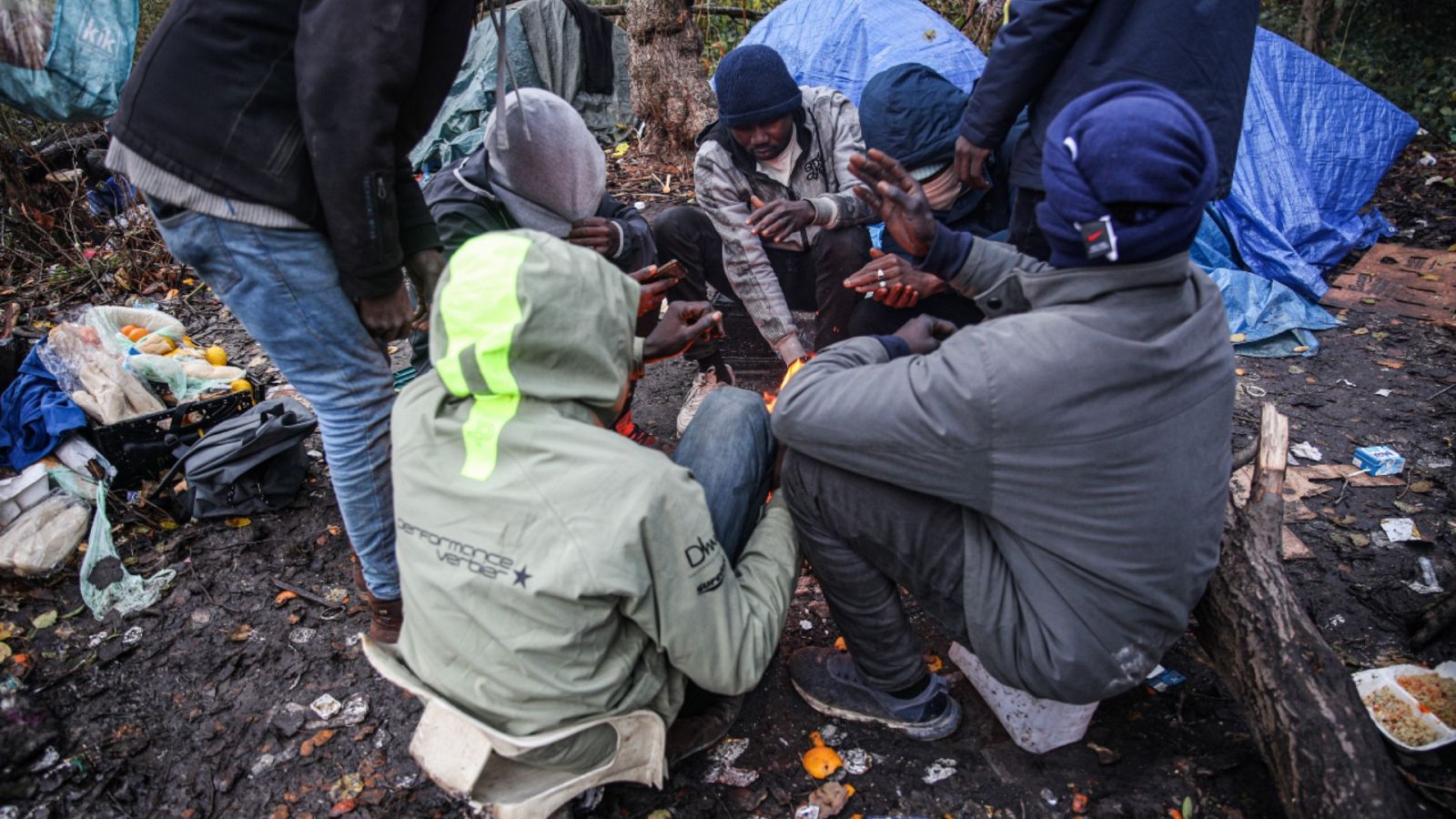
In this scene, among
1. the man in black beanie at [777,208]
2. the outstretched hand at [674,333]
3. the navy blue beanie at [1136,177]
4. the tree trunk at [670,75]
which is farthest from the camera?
the tree trunk at [670,75]

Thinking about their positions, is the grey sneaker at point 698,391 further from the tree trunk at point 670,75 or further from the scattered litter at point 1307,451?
the tree trunk at point 670,75

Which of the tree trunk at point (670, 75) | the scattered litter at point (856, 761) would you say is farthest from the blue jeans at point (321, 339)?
the tree trunk at point (670, 75)

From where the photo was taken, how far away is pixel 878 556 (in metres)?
2.06

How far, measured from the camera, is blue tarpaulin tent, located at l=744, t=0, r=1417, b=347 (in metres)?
5.02

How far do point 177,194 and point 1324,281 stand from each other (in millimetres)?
6255

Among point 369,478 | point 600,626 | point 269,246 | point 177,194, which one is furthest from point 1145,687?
point 177,194

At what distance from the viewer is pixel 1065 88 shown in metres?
2.83

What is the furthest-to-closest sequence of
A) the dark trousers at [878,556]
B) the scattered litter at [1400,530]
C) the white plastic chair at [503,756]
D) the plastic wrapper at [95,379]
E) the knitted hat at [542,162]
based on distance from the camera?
the plastic wrapper at [95,379] < the scattered litter at [1400,530] < the knitted hat at [542,162] < the dark trousers at [878,556] < the white plastic chair at [503,756]

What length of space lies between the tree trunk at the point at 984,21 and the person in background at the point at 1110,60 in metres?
4.29

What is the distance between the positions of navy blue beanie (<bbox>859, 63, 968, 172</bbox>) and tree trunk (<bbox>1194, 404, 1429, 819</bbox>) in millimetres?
1626

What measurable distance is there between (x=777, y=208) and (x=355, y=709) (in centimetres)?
246

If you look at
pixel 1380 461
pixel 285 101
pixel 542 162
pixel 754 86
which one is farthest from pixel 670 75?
pixel 1380 461

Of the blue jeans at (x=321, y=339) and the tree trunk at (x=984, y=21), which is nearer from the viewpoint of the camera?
the blue jeans at (x=321, y=339)

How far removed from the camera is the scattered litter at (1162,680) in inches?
94.2
